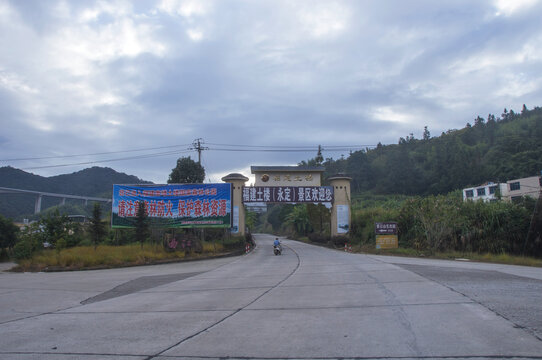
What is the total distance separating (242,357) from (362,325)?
214 cm

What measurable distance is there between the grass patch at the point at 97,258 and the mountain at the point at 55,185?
5673cm

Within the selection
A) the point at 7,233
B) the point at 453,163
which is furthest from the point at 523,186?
the point at 7,233

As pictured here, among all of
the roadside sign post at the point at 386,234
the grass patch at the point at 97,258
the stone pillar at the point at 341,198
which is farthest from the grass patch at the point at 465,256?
the grass patch at the point at 97,258

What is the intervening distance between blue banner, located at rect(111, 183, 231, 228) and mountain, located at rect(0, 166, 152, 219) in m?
50.3

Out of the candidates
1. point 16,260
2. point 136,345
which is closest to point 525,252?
point 136,345

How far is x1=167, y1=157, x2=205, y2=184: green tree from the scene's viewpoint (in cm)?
4175

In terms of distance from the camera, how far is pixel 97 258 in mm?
20484

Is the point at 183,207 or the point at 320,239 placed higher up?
the point at 183,207

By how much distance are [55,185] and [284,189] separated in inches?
3255

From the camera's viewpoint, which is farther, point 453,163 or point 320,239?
point 453,163

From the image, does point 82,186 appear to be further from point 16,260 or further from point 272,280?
point 272,280

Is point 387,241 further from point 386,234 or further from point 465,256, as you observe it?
point 465,256

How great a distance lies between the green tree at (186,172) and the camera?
4175cm

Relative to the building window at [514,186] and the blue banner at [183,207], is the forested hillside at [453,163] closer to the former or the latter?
the building window at [514,186]
